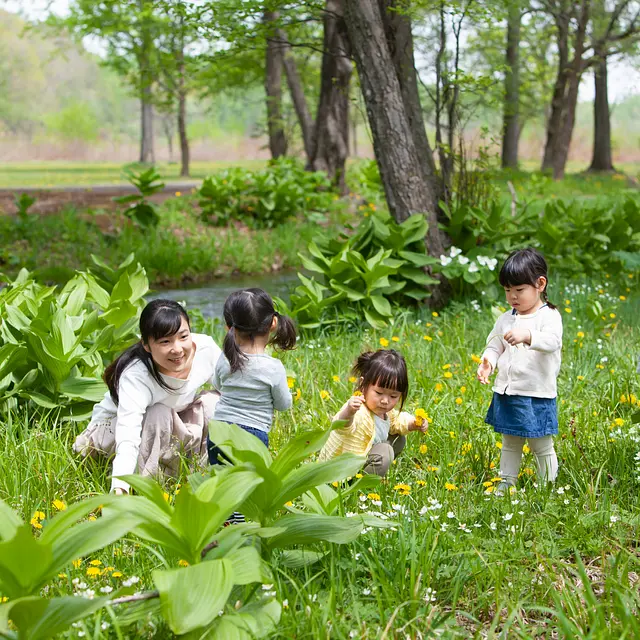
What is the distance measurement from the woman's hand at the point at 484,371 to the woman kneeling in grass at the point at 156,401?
4.11 ft

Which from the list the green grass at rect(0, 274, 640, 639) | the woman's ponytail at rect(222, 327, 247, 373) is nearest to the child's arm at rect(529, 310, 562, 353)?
the green grass at rect(0, 274, 640, 639)

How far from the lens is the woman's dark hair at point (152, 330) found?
336cm

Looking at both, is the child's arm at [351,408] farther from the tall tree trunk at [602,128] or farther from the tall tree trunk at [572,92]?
the tall tree trunk at [602,128]

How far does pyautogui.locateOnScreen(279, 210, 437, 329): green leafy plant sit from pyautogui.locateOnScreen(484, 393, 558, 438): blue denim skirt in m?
2.70

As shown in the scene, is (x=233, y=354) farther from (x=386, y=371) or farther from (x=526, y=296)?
(x=526, y=296)

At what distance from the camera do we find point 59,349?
13.1 feet

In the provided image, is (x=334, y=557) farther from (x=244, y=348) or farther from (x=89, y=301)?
(x=89, y=301)

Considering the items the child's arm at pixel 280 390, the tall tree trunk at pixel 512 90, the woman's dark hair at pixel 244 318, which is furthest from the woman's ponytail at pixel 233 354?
the tall tree trunk at pixel 512 90

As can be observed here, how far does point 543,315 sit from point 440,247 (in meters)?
3.73

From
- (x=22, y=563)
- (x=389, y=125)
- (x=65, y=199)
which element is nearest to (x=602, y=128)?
(x=65, y=199)

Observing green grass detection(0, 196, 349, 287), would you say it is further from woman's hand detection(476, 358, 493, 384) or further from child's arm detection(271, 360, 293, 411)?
woman's hand detection(476, 358, 493, 384)

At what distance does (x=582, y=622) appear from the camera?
228cm

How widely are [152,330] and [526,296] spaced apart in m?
1.61

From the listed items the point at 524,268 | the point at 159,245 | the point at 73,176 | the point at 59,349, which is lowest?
the point at 159,245
